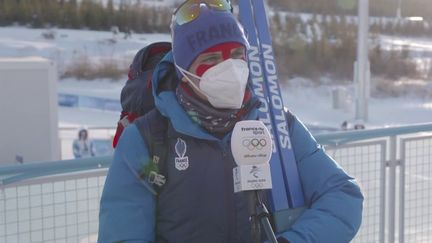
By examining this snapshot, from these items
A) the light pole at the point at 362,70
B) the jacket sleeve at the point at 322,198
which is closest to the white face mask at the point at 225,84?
the jacket sleeve at the point at 322,198

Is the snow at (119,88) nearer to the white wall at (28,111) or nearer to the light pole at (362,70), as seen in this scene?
the light pole at (362,70)

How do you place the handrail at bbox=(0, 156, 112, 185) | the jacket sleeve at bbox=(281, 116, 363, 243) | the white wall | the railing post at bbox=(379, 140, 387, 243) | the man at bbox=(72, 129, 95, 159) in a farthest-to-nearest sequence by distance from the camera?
the man at bbox=(72, 129, 95, 159)
the white wall
the railing post at bbox=(379, 140, 387, 243)
the handrail at bbox=(0, 156, 112, 185)
the jacket sleeve at bbox=(281, 116, 363, 243)

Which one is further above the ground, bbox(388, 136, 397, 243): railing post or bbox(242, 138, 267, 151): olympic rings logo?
bbox(242, 138, 267, 151): olympic rings logo

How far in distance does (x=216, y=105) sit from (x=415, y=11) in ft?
145

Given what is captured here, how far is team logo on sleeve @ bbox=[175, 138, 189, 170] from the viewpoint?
2008 millimetres

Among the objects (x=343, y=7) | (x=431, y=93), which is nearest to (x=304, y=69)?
(x=431, y=93)

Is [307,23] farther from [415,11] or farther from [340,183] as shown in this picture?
[340,183]

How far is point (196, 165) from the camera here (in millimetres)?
2012

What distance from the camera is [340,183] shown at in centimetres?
220

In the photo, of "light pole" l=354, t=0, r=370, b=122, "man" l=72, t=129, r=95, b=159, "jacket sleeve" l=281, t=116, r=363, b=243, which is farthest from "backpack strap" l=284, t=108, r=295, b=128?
"light pole" l=354, t=0, r=370, b=122

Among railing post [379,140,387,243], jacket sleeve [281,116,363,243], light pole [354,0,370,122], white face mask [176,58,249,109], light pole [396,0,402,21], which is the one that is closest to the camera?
white face mask [176,58,249,109]

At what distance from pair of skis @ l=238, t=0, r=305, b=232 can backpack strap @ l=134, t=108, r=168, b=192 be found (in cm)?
43

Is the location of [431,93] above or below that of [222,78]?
below

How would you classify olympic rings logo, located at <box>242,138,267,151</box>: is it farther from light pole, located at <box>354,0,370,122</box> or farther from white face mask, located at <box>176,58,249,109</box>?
light pole, located at <box>354,0,370,122</box>
